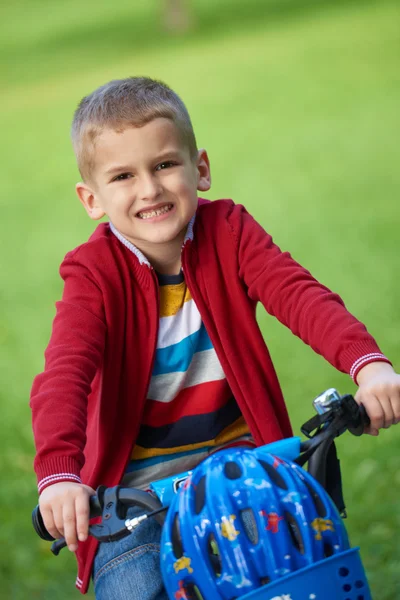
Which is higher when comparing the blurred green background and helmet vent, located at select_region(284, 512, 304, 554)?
the blurred green background

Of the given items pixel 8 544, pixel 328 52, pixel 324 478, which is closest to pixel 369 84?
→ pixel 328 52

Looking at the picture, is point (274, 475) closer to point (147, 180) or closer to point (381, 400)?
point (381, 400)

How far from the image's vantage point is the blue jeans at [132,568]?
78.8 inches

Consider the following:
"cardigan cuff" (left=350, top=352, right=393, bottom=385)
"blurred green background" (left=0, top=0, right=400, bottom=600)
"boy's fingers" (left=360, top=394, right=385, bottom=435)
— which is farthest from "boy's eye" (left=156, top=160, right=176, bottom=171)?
"blurred green background" (left=0, top=0, right=400, bottom=600)

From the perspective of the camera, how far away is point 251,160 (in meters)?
8.30

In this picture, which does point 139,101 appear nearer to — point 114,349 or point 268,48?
point 114,349

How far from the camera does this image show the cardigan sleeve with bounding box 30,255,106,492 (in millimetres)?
1844

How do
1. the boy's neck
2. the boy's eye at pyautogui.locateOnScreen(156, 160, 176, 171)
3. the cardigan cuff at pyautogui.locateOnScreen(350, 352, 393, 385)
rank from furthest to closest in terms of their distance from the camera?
the boy's neck, the boy's eye at pyautogui.locateOnScreen(156, 160, 176, 171), the cardigan cuff at pyautogui.locateOnScreen(350, 352, 393, 385)

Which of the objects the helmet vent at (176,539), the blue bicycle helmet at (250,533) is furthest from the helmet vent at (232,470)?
the helmet vent at (176,539)

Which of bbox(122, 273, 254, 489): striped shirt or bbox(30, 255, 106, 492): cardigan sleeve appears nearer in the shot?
bbox(30, 255, 106, 492): cardigan sleeve

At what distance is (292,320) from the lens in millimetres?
2160

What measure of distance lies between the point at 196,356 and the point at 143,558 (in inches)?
20.5

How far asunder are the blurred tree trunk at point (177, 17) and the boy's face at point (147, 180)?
11419mm

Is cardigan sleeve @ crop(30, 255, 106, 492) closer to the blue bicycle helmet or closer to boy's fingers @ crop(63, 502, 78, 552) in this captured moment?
boy's fingers @ crop(63, 502, 78, 552)
